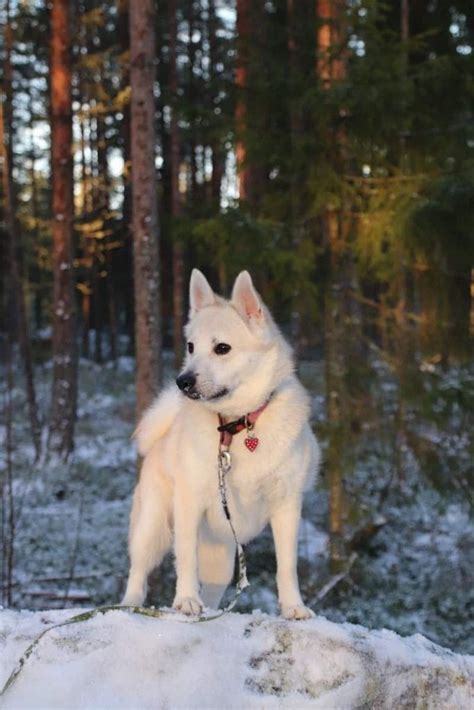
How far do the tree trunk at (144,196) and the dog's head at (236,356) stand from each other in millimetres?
5067

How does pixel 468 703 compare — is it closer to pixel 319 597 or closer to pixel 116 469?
pixel 319 597

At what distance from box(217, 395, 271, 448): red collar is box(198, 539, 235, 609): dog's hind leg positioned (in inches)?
30.2

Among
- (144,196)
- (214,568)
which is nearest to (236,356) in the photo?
(214,568)

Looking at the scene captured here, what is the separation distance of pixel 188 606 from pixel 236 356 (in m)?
1.34

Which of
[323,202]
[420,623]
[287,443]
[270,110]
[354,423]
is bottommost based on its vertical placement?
[420,623]

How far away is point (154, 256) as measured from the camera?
9305mm

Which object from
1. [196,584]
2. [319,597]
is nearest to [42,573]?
[319,597]

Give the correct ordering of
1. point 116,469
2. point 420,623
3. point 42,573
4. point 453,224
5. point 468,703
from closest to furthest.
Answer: point 468,703
point 453,224
point 420,623
point 42,573
point 116,469

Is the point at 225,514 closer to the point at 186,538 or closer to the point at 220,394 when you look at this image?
the point at 186,538

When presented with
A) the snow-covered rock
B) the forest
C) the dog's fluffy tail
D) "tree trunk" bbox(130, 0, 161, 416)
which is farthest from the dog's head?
"tree trunk" bbox(130, 0, 161, 416)

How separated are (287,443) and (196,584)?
86 cm

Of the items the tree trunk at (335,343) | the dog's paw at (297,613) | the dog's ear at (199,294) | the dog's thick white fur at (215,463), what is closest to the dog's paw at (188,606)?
the dog's thick white fur at (215,463)

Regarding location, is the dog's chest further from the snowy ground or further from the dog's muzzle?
the snowy ground

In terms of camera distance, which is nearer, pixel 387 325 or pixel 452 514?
pixel 387 325
